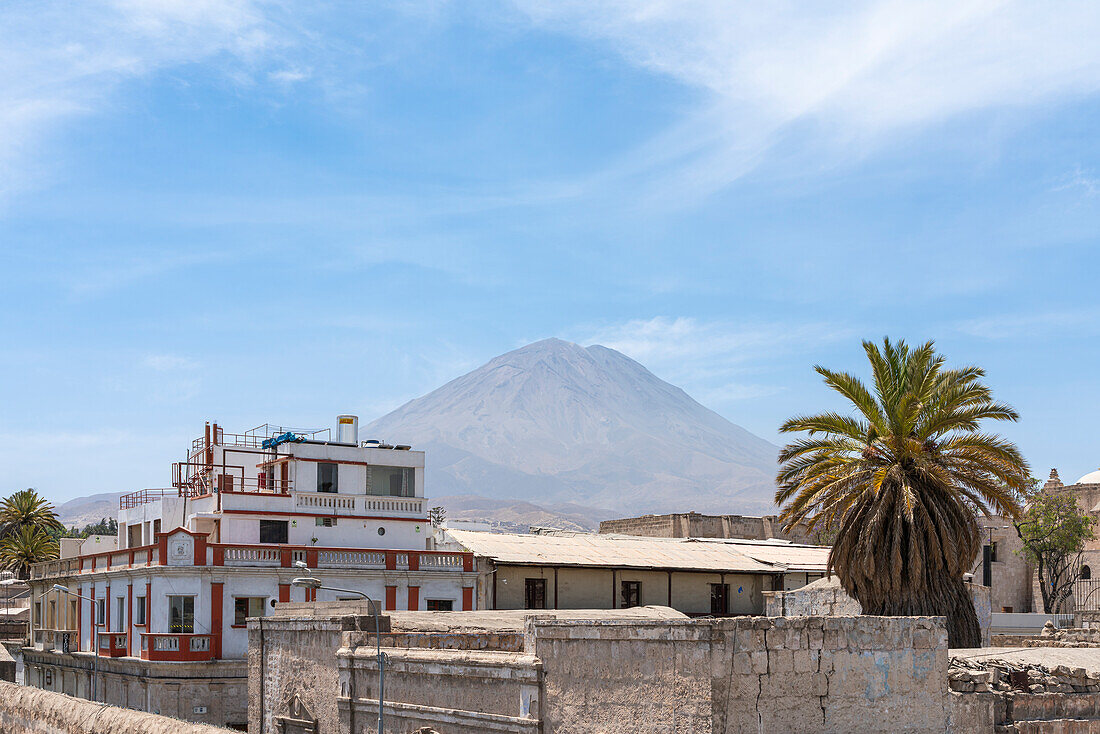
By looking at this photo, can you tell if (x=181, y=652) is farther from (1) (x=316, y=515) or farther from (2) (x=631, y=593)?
(2) (x=631, y=593)

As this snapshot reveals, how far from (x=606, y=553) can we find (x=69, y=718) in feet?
93.2

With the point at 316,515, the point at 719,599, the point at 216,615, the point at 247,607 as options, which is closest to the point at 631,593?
the point at 719,599

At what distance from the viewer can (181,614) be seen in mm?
40750

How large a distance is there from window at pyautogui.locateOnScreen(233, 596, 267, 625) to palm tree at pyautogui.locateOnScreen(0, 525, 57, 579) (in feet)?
128

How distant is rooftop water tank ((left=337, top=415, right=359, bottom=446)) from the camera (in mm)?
51281

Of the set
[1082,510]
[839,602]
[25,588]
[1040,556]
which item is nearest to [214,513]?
[839,602]

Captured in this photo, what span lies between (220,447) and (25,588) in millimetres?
37776

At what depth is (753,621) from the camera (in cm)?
1664

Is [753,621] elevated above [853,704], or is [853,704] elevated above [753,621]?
[753,621]

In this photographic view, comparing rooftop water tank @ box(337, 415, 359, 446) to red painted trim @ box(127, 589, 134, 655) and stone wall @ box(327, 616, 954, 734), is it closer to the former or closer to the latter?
red painted trim @ box(127, 589, 134, 655)

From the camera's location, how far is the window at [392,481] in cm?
4812

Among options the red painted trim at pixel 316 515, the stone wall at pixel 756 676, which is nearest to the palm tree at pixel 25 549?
the red painted trim at pixel 316 515

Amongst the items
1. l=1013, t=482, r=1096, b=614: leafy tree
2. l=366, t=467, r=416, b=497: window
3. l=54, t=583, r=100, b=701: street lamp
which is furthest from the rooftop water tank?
l=1013, t=482, r=1096, b=614: leafy tree

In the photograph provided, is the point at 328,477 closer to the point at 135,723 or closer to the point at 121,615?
the point at 121,615
